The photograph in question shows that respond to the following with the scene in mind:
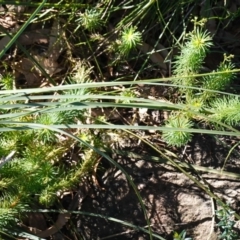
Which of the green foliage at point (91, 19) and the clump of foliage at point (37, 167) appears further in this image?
the green foliage at point (91, 19)

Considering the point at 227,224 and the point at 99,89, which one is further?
the point at 99,89

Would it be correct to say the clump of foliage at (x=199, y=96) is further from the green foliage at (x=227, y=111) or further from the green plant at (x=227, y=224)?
the green plant at (x=227, y=224)

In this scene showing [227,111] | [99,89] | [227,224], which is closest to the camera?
[227,111]

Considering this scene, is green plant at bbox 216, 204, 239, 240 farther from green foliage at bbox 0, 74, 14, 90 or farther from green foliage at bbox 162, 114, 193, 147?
green foliage at bbox 0, 74, 14, 90

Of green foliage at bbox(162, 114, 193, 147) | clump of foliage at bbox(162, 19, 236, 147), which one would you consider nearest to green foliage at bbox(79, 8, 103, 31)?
clump of foliage at bbox(162, 19, 236, 147)

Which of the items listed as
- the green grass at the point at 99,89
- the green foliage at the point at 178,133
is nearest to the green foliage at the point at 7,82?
the green grass at the point at 99,89

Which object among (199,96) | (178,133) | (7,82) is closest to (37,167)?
(7,82)

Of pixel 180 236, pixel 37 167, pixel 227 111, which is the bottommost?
pixel 180 236

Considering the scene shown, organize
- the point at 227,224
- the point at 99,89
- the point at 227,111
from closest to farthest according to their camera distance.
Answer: the point at 227,111, the point at 227,224, the point at 99,89

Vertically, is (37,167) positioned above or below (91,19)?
below

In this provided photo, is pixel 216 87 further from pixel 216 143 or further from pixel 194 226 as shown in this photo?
pixel 194 226

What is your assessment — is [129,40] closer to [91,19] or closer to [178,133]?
[91,19]

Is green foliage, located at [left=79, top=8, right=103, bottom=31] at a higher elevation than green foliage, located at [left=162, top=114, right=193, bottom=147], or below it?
higher

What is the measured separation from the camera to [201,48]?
1.57 m
